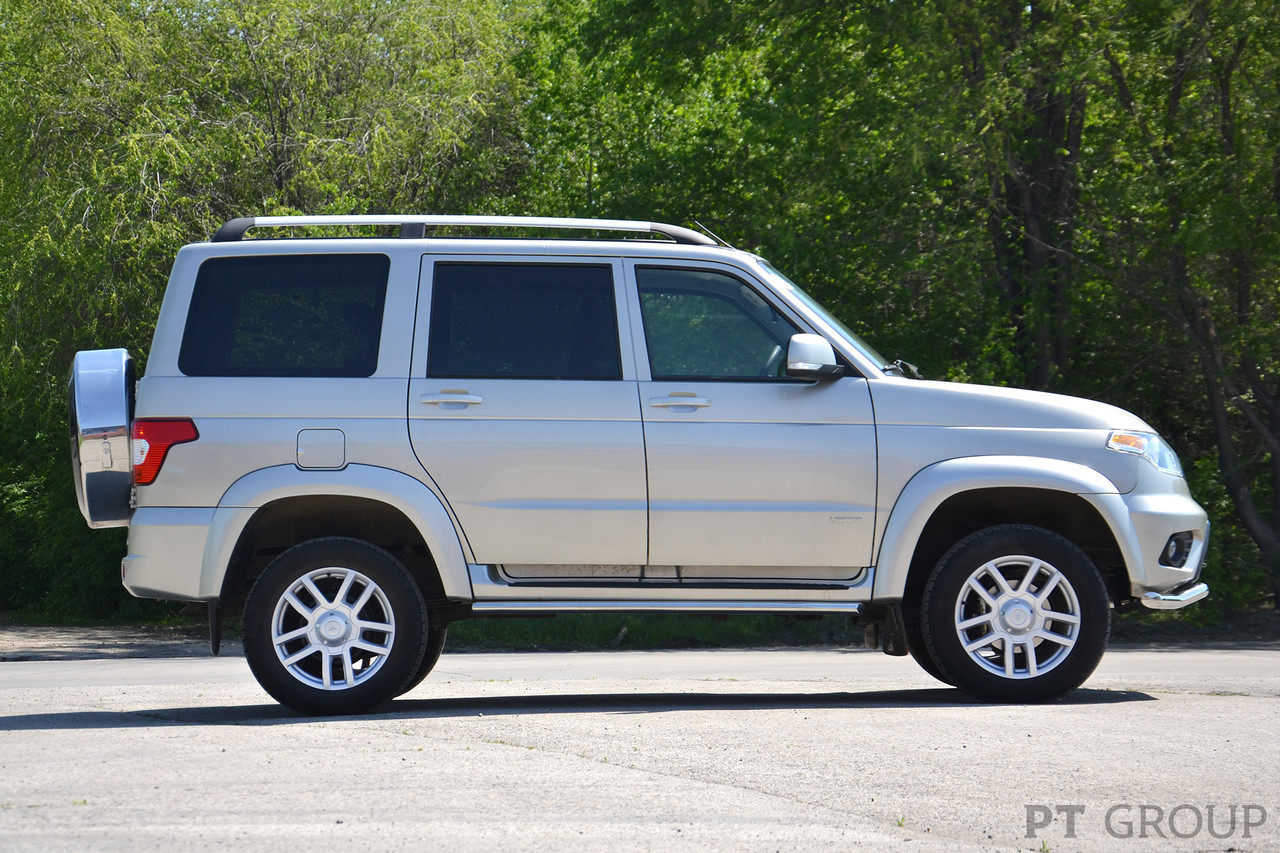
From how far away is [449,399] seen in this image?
22.3ft

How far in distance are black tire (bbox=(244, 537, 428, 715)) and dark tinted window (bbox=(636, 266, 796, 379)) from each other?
5.19 feet

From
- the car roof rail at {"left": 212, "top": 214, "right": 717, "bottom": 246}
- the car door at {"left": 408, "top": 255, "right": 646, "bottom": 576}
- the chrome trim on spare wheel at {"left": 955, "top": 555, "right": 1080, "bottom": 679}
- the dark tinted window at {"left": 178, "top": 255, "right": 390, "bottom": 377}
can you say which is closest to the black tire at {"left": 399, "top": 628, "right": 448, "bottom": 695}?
the car door at {"left": 408, "top": 255, "right": 646, "bottom": 576}

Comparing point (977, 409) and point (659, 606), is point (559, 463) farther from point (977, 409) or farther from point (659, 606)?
point (977, 409)

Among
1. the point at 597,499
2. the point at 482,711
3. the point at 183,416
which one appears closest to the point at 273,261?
the point at 183,416

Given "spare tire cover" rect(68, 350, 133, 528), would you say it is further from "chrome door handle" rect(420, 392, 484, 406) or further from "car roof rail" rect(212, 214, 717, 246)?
"chrome door handle" rect(420, 392, 484, 406)

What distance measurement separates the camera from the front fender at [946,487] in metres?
6.82

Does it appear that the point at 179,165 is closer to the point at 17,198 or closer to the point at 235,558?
the point at 17,198

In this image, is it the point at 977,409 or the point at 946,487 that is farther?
A: the point at 977,409

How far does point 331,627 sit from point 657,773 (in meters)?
2.17

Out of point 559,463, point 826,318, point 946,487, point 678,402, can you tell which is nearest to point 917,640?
point 946,487

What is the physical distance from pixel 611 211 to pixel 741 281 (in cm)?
1361

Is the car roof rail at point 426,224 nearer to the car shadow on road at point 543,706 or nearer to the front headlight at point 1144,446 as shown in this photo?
the front headlight at point 1144,446

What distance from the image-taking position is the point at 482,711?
285 inches

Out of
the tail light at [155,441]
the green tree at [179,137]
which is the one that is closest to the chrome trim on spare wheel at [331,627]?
the tail light at [155,441]
